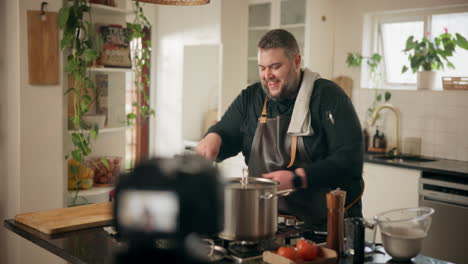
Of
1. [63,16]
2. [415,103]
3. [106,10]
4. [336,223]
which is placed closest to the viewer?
[336,223]

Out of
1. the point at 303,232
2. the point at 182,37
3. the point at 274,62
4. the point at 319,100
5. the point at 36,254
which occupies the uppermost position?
the point at 182,37

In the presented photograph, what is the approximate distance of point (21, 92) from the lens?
305cm

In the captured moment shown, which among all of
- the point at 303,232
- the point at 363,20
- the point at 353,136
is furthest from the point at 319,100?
the point at 363,20

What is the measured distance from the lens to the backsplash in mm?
4113

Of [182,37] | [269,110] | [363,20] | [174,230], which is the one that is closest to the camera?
[174,230]

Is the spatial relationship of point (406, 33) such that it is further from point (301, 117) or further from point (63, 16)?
point (63, 16)

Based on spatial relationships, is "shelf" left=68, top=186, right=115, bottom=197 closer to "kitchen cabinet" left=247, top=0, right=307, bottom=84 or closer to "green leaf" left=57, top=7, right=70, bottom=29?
"green leaf" left=57, top=7, right=70, bottom=29

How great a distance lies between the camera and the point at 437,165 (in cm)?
386

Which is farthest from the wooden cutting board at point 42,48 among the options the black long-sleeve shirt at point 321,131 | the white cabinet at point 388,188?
the white cabinet at point 388,188

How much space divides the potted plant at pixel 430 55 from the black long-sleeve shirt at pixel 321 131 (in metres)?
2.23

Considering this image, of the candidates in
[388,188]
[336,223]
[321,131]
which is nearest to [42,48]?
[321,131]

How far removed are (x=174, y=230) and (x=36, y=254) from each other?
9.56 ft

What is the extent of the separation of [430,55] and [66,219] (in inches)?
130

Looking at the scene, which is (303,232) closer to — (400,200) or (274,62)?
(274,62)
